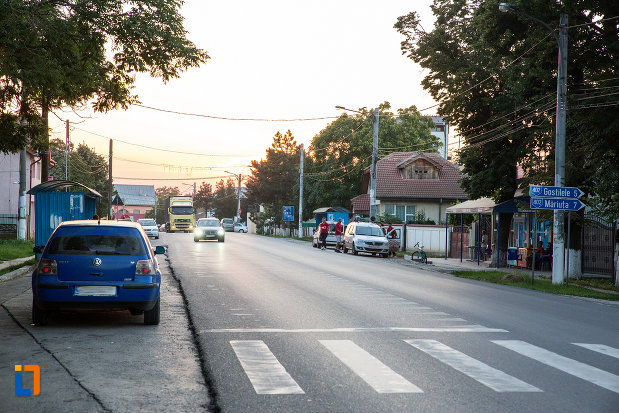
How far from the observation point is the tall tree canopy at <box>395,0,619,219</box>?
2094 cm

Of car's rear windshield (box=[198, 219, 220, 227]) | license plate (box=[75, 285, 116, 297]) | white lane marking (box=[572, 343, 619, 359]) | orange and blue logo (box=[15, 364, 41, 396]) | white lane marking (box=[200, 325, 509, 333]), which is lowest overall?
white lane marking (box=[572, 343, 619, 359])

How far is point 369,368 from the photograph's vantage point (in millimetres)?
7625

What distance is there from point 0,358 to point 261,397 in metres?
3.38

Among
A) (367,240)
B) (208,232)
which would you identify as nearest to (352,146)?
(208,232)

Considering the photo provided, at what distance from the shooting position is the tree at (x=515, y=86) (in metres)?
21.2

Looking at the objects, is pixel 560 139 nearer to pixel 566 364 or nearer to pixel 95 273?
pixel 566 364

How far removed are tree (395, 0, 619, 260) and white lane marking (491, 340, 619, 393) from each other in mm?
12028

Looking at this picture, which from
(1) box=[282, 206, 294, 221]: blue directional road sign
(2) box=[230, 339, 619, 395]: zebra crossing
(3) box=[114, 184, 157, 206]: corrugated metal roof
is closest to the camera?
(2) box=[230, 339, 619, 395]: zebra crossing

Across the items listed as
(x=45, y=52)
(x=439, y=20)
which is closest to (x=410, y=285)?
(x=45, y=52)

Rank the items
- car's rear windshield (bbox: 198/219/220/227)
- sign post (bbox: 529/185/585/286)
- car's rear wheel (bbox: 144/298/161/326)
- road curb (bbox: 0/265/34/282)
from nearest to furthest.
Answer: car's rear wheel (bbox: 144/298/161/326)
road curb (bbox: 0/265/34/282)
sign post (bbox: 529/185/585/286)
car's rear windshield (bbox: 198/219/220/227)

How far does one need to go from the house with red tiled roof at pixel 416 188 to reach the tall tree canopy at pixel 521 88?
1123 inches

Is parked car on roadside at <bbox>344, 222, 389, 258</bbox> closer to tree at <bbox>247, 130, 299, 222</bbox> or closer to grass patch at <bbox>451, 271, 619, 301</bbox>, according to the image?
grass patch at <bbox>451, 271, 619, 301</bbox>

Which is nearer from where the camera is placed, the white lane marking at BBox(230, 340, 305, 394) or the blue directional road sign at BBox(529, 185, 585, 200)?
the white lane marking at BBox(230, 340, 305, 394)

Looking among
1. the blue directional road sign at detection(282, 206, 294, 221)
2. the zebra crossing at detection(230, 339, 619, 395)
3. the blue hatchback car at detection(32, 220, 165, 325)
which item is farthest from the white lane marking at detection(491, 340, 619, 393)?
the blue directional road sign at detection(282, 206, 294, 221)
